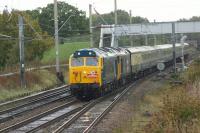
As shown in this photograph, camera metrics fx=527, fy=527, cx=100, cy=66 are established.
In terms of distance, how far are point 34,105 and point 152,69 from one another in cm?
3134

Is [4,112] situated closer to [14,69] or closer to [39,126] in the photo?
[39,126]

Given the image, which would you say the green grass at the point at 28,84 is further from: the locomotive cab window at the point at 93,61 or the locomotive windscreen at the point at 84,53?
the locomotive cab window at the point at 93,61

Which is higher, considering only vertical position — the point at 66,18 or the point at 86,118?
the point at 66,18

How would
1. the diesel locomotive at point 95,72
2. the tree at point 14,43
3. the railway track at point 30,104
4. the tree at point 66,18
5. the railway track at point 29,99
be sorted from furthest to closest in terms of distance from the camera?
the tree at point 66,18, the tree at point 14,43, the diesel locomotive at point 95,72, the railway track at point 29,99, the railway track at point 30,104

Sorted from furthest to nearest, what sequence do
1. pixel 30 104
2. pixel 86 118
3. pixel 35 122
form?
pixel 30 104 → pixel 86 118 → pixel 35 122

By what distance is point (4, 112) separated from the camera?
24.7 m

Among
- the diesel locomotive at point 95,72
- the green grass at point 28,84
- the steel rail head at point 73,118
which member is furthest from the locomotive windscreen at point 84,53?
the green grass at point 28,84

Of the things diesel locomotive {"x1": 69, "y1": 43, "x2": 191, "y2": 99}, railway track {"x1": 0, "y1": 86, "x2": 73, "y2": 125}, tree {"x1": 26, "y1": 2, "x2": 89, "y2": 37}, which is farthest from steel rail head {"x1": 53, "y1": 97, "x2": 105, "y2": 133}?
tree {"x1": 26, "y1": 2, "x2": 89, "y2": 37}

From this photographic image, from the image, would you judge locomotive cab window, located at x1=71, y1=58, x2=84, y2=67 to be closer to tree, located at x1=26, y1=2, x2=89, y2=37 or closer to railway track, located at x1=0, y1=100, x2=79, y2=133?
railway track, located at x1=0, y1=100, x2=79, y2=133

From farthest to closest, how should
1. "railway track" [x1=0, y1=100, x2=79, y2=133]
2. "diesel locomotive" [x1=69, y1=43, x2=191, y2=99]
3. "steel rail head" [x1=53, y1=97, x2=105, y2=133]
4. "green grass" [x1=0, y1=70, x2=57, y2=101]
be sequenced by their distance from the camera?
"green grass" [x1=0, y1=70, x2=57, y2=101]
"diesel locomotive" [x1=69, y1=43, x2=191, y2=99]
"railway track" [x1=0, y1=100, x2=79, y2=133]
"steel rail head" [x1=53, y1=97, x2=105, y2=133]

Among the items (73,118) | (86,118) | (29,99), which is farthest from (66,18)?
(73,118)

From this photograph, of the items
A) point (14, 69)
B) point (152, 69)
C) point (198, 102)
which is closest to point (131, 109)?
point (198, 102)

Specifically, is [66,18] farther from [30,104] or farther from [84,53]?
[30,104]

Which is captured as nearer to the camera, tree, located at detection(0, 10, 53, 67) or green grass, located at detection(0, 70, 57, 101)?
green grass, located at detection(0, 70, 57, 101)
